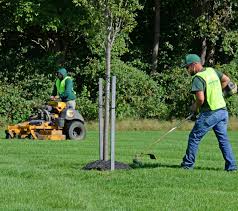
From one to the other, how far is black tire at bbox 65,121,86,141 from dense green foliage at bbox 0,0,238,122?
9.69 m

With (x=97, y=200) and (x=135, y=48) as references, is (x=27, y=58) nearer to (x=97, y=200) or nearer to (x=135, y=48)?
(x=135, y=48)

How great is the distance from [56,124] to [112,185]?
9.74m

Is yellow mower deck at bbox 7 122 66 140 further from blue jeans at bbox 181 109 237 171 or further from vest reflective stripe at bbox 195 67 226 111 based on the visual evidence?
vest reflective stripe at bbox 195 67 226 111

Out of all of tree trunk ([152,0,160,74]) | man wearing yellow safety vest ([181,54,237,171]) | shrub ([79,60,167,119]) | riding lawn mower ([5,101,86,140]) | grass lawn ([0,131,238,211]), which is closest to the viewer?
grass lawn ([0,131,238,211])

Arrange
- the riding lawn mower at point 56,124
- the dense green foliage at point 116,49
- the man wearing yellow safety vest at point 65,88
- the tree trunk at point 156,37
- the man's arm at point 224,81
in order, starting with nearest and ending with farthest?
the man's arm at point 224,81, the man wearing yellow safety vest at point 65,88, the riding lawn mower at point 56,124, the dense green foliage at point 116,49, the tree trunk at point 156,37

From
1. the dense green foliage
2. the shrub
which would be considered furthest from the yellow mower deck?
the shrub

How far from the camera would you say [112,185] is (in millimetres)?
10281

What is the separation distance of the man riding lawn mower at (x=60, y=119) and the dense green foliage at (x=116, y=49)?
9584 millimetres

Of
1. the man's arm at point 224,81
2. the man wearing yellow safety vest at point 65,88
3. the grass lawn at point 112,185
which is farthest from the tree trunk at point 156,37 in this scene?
the man's arm at point 224,81

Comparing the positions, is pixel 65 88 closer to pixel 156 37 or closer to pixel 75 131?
pixel 75 131

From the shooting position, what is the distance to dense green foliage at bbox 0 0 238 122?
31203 mm

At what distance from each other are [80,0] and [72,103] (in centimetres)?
1133

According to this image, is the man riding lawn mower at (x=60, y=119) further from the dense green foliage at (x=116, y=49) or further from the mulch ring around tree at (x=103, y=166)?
the dense green foliage at (x=116, y=49)

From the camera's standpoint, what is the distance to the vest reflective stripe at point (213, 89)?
11641mm
